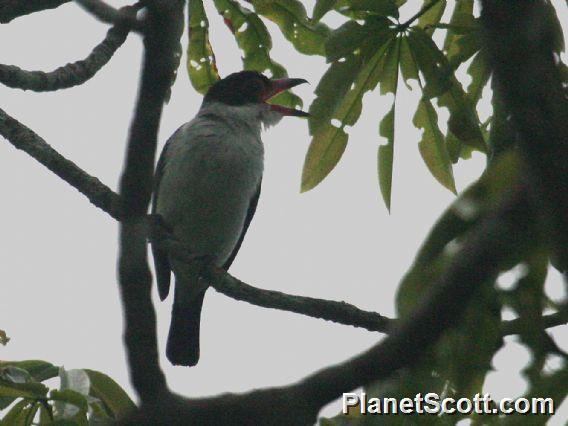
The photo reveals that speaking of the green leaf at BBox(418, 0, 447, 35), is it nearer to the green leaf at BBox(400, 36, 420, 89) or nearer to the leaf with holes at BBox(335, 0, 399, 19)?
the green leaf at BBox(400, 36, 420, 89)

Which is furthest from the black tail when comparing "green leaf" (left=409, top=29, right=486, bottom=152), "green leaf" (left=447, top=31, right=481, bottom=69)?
"green leaf" (left=447, top=31, right=481, bottom=69)

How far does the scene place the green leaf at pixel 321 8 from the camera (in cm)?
355

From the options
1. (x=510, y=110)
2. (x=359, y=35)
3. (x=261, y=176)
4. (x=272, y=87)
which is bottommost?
(x=510, y=110)

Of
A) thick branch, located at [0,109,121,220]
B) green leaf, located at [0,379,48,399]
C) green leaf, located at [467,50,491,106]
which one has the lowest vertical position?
green leaf, located at [0,379,48,399]

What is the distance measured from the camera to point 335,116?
392 centimetres

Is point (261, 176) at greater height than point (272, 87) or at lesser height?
lesser

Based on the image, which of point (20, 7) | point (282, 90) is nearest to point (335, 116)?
point (20, 7)

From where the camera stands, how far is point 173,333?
22.2 feet

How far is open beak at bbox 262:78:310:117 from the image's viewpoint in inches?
230

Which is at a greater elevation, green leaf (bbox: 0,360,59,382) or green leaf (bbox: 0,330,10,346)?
green leaf (bbox: 0,330,10,346)

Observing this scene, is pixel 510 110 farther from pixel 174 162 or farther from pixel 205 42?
pixel 174 162

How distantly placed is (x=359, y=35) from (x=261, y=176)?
2.99 m

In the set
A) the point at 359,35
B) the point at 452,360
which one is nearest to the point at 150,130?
the point at 452,360

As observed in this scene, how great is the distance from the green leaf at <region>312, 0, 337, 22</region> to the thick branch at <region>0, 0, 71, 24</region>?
3.61ft
